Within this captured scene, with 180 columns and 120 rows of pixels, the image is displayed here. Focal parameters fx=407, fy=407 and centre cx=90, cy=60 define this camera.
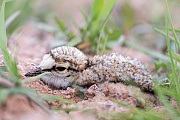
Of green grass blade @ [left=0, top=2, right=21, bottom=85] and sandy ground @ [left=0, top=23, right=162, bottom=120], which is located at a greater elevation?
green grass blade @ [left=0, top=2, right=21, bottom=85]

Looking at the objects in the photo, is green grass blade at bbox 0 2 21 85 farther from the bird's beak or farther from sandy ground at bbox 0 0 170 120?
the bird's beak

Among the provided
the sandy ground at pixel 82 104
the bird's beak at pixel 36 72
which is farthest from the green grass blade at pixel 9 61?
the bird's beak at pixel 36 72

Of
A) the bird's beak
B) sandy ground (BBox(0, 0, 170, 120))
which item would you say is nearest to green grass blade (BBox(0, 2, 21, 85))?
sandy ground (BBox(0, 0, 170, 120))

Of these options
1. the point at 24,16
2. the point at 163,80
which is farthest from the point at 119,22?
the point at 163,80

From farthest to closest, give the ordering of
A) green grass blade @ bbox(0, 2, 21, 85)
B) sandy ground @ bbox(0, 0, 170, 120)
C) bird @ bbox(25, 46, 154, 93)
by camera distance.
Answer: bird @ bbox(25, 46, 154, 93)
green grass blade @ bbox(0, 2, 21, 85)
sandy ground @ bbox(0, 0, 170, 120)

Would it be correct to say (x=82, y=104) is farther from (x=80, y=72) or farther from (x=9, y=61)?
(x=9, y=61)

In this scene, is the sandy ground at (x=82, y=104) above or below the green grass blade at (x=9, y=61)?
below

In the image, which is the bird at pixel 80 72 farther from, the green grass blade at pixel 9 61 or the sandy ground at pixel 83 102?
the green grass blade at pixel 9 61

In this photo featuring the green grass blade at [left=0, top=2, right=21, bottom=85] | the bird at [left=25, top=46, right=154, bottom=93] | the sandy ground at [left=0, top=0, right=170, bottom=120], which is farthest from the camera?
the bird at [left=25, top=46, right=154, bottom=93]

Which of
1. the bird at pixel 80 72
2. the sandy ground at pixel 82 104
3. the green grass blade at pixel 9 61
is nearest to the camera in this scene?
the sandy ground at pixel 82 104
